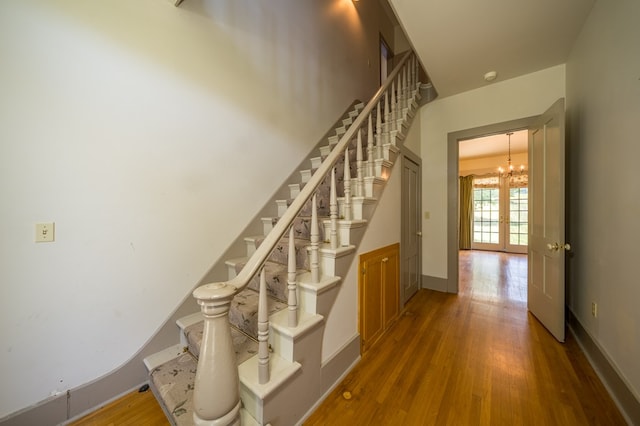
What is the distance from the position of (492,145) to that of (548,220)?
426 centimetres

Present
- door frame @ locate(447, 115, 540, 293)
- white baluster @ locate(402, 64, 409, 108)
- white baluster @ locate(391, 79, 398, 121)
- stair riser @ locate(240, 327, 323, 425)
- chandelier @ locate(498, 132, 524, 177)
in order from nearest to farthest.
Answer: stair riser @ locate(240, 327, 323, 425)
white baluster @ locate(391, 79, 398, 121)
white baluster @ locate(402, 64, 409, 108)
door frame @ locate(447, 115, 540, 293)
chandelier @ locate(498, 132, 524, 177)

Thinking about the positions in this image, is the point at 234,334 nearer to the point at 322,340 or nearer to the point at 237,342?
the point at 237,342

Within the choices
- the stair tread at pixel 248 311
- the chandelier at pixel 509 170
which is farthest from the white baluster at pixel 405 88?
the chandelier at pixel 509 170

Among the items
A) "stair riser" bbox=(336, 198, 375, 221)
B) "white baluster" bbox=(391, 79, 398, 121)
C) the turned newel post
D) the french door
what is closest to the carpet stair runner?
"stair riser" bbox=(336, 198, 375, 221)

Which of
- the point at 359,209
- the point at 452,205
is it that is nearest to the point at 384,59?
the point at 452,205

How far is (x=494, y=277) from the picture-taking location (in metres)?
4.00

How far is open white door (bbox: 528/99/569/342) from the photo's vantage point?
1.99m

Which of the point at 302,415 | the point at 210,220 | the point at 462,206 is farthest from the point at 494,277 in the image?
the point at 210,220

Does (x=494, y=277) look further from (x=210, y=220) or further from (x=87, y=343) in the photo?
(x=87, y=343)

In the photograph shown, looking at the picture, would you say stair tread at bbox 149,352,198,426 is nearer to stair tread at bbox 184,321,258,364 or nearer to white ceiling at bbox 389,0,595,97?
stair tread at bbox 184,321,258,364

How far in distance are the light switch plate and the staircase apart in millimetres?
953

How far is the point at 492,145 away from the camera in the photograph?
5.54 metres

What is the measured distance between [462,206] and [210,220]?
753 centimetres

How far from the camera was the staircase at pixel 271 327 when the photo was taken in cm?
90
